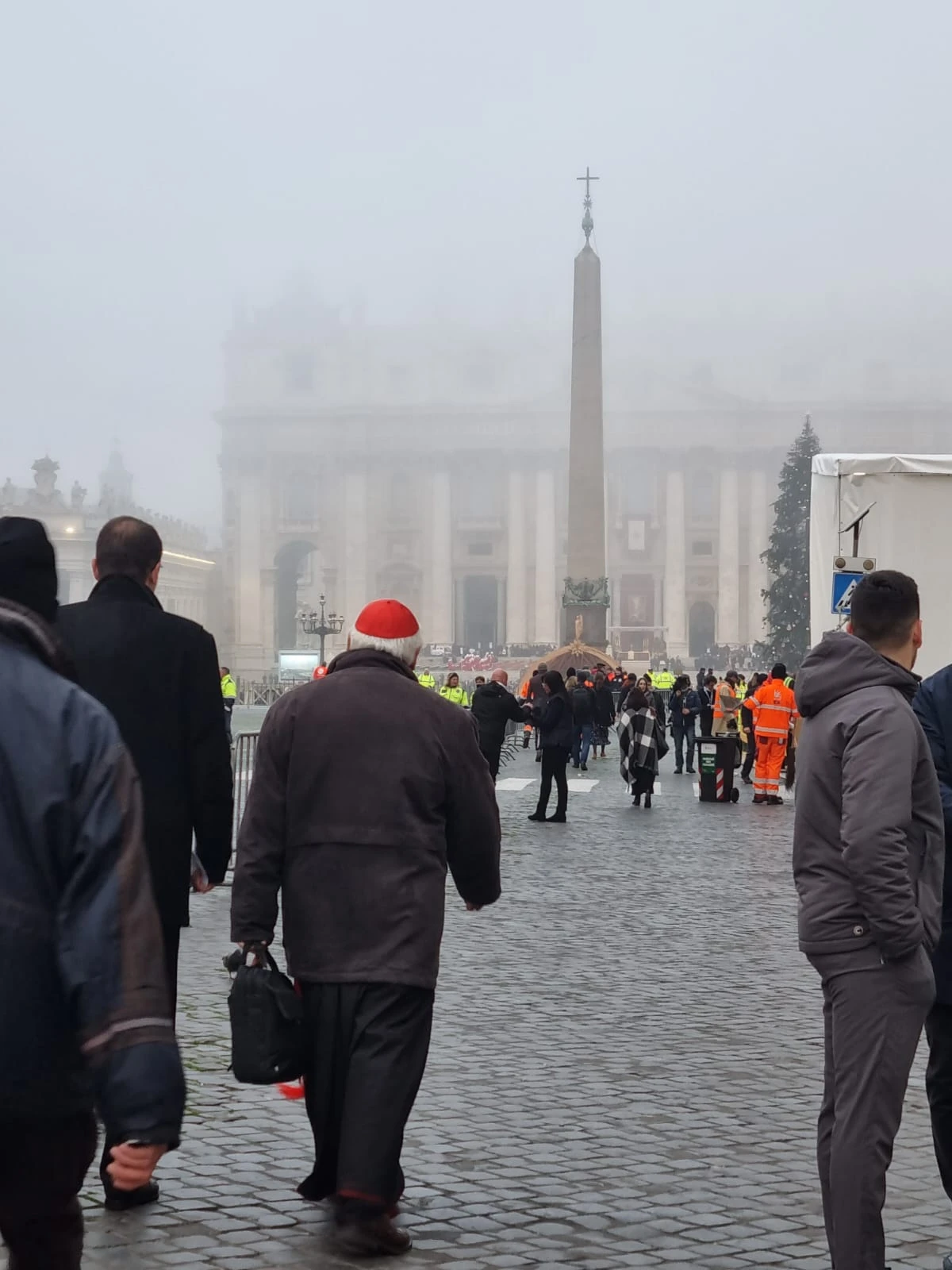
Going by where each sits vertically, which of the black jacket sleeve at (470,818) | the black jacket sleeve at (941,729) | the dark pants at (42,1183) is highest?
the black jacket sleeve at (941,729)

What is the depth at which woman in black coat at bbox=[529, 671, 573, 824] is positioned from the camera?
17.2 meters

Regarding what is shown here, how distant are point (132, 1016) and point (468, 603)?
9520cm

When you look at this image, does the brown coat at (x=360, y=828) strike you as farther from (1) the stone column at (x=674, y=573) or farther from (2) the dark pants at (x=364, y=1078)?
(1) the stone column at (x=674, y=573)

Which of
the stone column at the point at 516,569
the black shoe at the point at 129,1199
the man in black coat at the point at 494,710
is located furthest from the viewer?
the stone column at the point at 516,569

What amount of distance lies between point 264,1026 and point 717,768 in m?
16.1

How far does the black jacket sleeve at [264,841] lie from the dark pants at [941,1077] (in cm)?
125

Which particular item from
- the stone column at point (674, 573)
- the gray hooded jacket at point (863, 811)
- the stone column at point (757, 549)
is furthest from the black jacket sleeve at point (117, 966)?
the stone column at point (757, 549)

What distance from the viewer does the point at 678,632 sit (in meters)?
91.7

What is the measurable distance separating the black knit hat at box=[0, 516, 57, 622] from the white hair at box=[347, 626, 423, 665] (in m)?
1.89

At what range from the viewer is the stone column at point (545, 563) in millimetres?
93125

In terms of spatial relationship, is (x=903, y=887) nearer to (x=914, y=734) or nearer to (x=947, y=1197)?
(x=914, y=734)

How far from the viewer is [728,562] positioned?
3664 inches

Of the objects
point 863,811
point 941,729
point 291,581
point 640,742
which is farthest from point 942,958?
point 291,581

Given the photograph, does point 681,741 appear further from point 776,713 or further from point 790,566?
point 790,566
